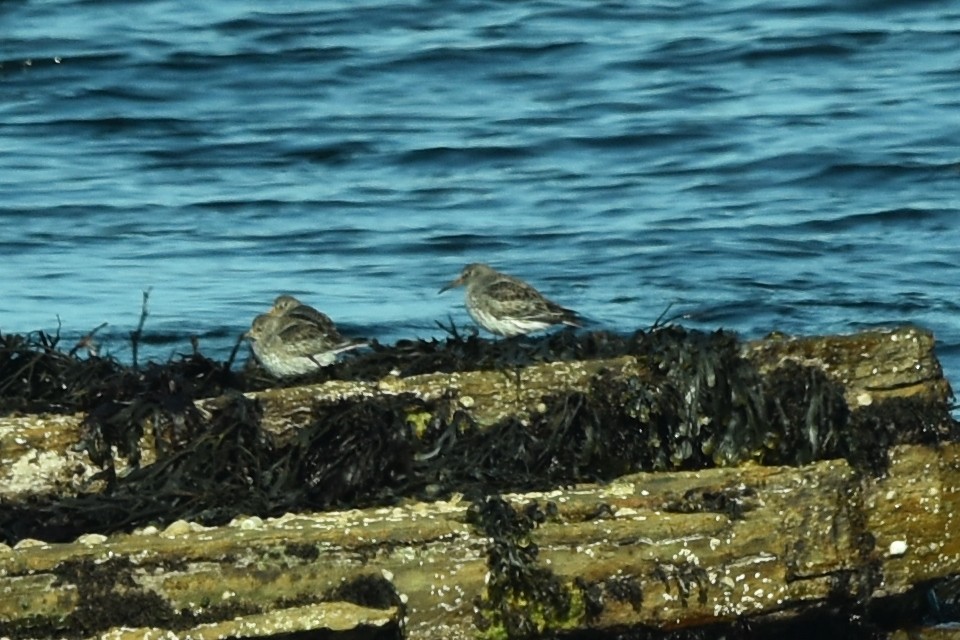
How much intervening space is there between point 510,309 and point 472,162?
25.8 ft

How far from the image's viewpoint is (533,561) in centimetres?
560

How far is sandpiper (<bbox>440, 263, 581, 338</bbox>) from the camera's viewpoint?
336 inches

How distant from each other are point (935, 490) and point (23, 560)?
2701 mm

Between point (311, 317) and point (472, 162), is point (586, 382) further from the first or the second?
point (472, 162)

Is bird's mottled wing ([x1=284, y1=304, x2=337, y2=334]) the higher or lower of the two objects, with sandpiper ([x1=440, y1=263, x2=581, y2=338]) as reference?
higher

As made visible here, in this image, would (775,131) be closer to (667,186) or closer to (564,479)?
(667,186)

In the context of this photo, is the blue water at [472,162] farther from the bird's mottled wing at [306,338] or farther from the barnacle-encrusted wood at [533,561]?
the barnacle-encrusted wood at [533,561]

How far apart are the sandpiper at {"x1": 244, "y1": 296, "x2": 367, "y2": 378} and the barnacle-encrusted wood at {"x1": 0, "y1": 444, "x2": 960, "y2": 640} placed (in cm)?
144

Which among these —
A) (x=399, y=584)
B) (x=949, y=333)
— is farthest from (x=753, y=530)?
(x=949, y=333)

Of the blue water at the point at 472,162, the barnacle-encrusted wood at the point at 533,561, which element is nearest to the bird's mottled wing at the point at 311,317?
the blue water at the point at 472,162

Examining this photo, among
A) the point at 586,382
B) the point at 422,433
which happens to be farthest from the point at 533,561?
the point at 586,382

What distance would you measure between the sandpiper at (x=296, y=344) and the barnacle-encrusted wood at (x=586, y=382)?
69 cm

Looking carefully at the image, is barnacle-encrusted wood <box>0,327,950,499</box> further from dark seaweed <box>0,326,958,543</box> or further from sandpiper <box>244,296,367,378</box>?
sandpiper <box>244,296,367,378</box>

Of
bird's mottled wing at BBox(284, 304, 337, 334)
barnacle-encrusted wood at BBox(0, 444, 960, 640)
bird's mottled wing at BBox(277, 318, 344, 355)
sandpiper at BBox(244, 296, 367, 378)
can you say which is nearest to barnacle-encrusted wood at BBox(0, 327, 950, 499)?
barnacle-encrusted wood at BBox(0, 444, 960, 640)
